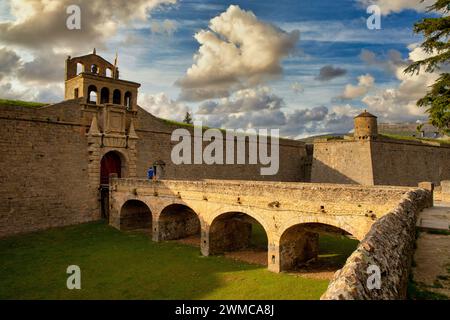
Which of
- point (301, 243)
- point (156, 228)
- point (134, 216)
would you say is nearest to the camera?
point (301, 243)

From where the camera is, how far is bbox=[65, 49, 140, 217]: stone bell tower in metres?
21.4

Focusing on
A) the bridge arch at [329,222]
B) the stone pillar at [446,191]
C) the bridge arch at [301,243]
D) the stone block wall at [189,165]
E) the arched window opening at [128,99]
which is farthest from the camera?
the stone block wall at [189,165]

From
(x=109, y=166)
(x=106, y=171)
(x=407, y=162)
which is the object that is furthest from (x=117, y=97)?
(x=407, y=162)

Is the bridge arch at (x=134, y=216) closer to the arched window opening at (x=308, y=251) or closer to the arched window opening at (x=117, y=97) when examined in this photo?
the arched window opening at (x=117, y=97)

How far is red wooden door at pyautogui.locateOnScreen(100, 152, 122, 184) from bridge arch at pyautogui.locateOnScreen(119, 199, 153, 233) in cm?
288

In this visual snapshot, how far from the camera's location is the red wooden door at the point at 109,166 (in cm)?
2245

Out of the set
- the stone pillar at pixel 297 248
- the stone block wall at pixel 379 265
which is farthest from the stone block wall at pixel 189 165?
the stone block wall at pixel 379 265

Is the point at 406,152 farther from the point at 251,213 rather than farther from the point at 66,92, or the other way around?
the point at 66,92

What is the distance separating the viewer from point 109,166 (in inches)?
901

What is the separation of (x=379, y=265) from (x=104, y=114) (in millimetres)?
20661

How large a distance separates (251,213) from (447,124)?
7893 millimetres

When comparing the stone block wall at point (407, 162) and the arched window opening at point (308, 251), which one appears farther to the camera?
the stone block wall at point (407, 162)

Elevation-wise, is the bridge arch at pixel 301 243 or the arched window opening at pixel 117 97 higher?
the arched window opening at pixel 117 97

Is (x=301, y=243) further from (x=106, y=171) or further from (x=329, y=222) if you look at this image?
(x=106, y=171)
